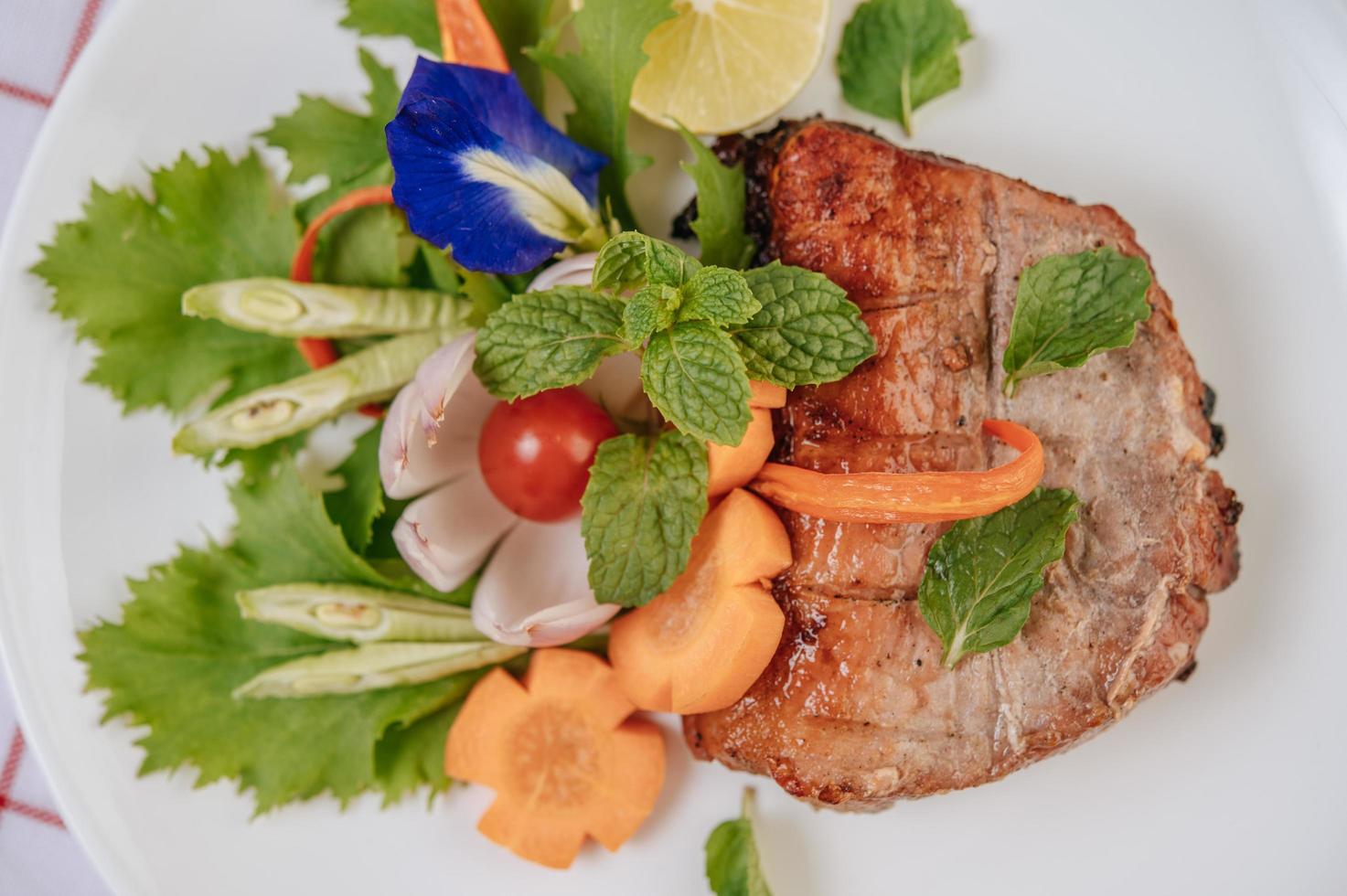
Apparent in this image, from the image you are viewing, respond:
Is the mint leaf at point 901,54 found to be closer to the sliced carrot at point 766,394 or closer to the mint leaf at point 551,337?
the sliced carrot at point 766,394

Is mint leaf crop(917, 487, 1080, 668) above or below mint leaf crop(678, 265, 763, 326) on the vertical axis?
below

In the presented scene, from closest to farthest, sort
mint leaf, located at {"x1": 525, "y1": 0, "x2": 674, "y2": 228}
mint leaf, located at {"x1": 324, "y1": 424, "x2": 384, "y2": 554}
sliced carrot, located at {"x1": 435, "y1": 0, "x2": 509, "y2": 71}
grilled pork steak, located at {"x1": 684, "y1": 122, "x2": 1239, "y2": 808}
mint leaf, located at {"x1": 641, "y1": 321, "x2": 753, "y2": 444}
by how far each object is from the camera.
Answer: mint leaf, located at {"x1": 641, "y1": 321, "x2": 753, "y2": 444}
grilled pork steak, located at {"x1": 684, "y1": 122, "x2": 1239, "y2": 808}
mint leaf, located at {"x1": 525, "y1": 0, "x2": 674, "y2": 228}
sliced carrot, located at {"x1": 435, "y1": 0, "x2": 509, "y2": 71}
mint leaf, located at {"x1": 324, "y1": 424, "x2": 384, "y2": 554}

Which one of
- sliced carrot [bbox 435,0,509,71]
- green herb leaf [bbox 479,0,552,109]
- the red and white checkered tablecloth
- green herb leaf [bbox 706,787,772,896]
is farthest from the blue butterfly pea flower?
green herb leaf [bbox 706,787,772,896]

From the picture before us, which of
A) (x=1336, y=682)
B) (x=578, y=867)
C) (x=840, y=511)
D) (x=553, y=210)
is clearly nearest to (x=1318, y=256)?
(x=1336, y=682)

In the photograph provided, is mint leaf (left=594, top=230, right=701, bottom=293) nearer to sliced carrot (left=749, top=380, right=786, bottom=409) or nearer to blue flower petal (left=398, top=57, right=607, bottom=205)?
sliced carrot (left=749, top=380, right=786, bottom=409)

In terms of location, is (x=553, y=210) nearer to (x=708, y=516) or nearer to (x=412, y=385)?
(x=412, y=385)

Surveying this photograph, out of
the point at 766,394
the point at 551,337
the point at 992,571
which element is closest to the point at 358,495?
the point at 551,337

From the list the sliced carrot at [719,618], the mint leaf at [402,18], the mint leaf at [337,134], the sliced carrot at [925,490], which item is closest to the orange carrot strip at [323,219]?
the mint leaf at [337,134]
